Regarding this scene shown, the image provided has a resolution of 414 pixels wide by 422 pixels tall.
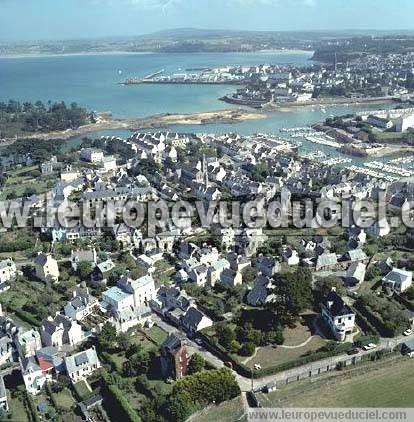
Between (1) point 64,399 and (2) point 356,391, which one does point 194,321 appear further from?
(2) point 356,391

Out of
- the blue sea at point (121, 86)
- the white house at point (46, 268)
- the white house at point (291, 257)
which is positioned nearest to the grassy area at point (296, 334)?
the white house at point (291, 257)

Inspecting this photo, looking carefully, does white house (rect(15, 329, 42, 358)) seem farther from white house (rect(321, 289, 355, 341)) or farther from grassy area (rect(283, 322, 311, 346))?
white house (rect(321, 289, 355, 341))

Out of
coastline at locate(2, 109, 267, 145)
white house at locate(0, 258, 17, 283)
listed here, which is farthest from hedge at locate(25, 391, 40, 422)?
coastline at locate(2, 109, 267, 145)

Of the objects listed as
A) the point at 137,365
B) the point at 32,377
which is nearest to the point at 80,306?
the point at 32,377

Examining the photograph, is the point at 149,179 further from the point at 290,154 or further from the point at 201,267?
the point at 201,267

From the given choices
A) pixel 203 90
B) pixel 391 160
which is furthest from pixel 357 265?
pixel 203 90
